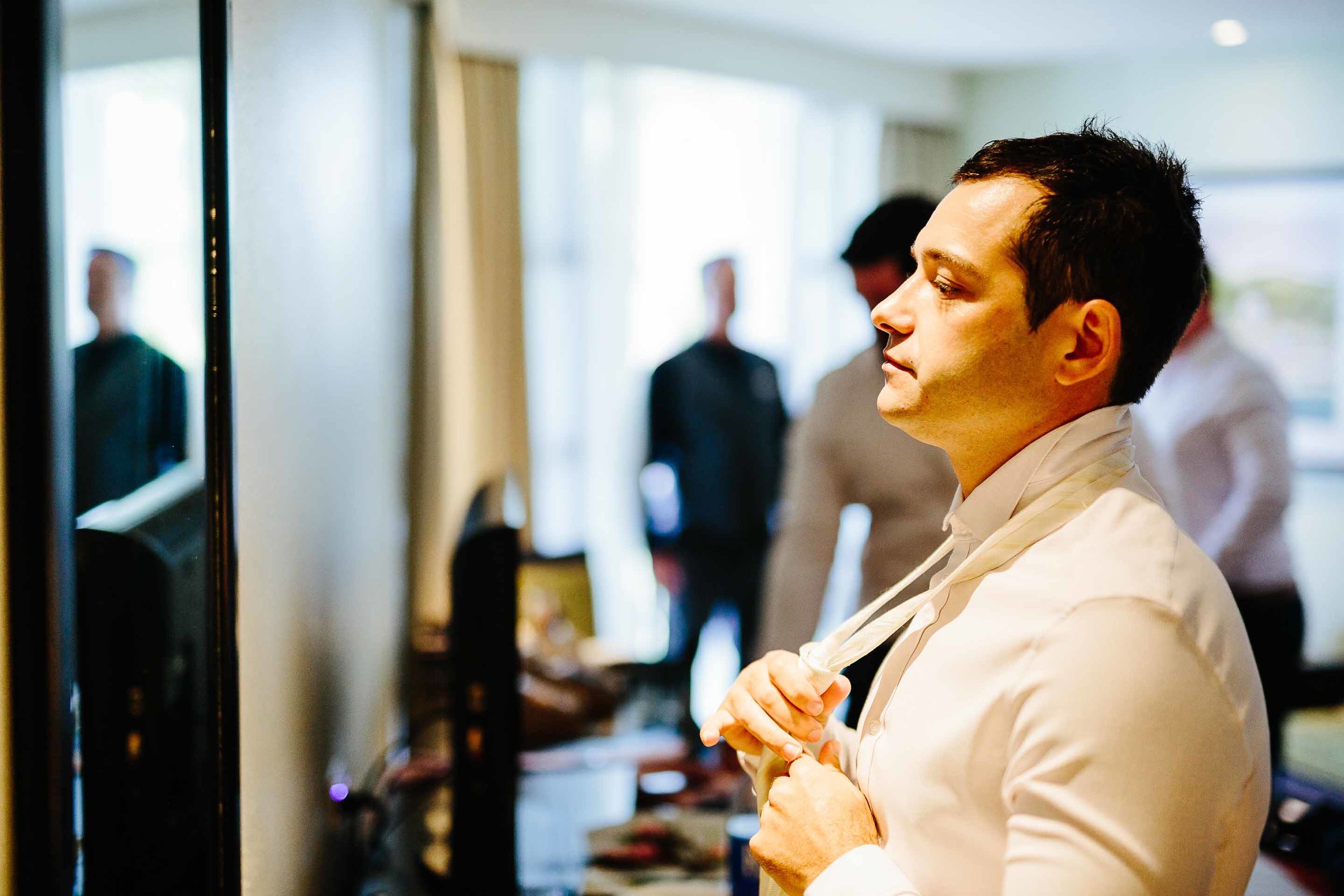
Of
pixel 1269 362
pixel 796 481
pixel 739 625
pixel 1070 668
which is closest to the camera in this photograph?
pixel 1070 668

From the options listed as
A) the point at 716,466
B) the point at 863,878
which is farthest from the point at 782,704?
the point at 716,466

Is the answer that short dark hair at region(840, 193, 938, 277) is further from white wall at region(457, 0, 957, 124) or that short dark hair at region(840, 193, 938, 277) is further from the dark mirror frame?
white wall at region(457, 0, 957, 124)

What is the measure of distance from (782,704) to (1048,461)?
1.00 feet

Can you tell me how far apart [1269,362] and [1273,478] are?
216cm

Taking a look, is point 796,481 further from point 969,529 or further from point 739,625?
point 739,625

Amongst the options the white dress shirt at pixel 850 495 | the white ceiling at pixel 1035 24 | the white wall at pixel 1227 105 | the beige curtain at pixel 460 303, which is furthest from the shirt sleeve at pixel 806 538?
the white wall at pixel 1227 105

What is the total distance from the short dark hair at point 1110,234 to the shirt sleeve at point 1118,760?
0.24 meters

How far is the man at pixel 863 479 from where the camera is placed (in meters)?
1.87

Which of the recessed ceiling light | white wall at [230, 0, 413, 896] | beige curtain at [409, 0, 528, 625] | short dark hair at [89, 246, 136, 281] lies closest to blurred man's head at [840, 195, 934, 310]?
white wall at [230, 0, 413, 896]

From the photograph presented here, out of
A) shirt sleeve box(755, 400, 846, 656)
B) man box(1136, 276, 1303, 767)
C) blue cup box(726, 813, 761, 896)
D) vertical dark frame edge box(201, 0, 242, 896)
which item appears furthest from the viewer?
man box(1136, 276, 1303, 767)

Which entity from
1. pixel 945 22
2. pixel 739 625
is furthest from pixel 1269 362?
pixel 739 625

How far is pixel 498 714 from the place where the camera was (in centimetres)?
147

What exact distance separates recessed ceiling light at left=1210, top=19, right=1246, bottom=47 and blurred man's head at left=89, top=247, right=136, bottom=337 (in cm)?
441

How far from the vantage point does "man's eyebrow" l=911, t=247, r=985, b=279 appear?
80 centimetres
